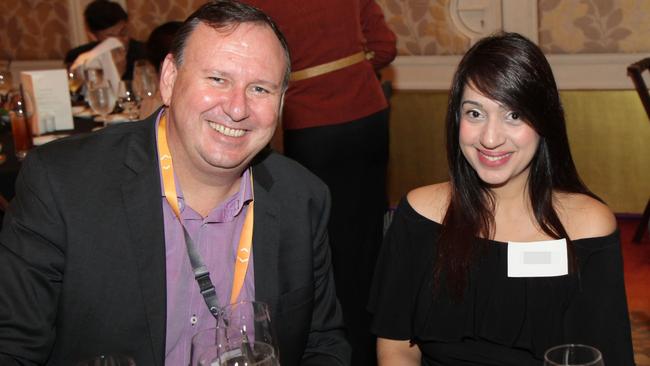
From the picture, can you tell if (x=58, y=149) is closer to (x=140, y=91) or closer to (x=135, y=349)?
(x=135, y=349)

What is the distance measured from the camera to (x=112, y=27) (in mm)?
5855

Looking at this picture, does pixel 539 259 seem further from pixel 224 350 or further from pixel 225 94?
pixel 224 350

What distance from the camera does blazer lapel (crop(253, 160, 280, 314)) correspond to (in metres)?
1.95

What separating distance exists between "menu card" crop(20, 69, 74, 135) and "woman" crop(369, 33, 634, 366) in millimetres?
2602

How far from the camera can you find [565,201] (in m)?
2.24

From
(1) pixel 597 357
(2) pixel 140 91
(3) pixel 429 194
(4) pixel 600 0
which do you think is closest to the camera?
(1) pixel 597 357

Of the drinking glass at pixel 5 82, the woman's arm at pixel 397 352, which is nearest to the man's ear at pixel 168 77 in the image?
the woman's arm at pixel 397 352

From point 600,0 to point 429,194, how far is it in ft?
10.7

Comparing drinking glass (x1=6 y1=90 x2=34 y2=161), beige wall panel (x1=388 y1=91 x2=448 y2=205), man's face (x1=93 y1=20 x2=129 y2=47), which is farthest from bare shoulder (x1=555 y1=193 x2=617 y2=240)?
man's face (x1=93 y1=20 x2=129 y2=47)

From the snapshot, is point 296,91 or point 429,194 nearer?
point 429,194

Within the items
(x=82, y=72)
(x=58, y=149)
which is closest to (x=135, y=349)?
(x=58, y=149)

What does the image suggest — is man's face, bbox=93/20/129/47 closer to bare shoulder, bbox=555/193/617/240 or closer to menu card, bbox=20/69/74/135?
menu card, bbox=20/69/74/135

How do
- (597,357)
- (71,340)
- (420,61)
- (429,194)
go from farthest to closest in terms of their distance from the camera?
1. (420,61)
2. (429,194)
3. (71,340)
4. (597,357)

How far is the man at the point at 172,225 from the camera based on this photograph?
1.79 meters
